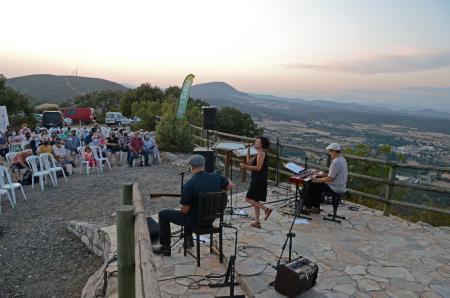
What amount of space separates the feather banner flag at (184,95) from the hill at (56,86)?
66484mm

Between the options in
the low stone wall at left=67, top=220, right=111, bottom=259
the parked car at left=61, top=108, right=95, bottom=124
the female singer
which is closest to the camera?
the low stone wall at left=67, top=220, right=111, bottom=259

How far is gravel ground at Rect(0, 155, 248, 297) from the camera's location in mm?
4734

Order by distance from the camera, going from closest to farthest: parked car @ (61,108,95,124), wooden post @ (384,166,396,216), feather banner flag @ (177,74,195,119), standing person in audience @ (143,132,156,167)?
1. wooden post @ (384,166,396,216)
2. standing person in audience @ (143,132,156,167)
3. feather banner flag @ (177,74,195,119)
4. parked car @ (61,108,95,124)

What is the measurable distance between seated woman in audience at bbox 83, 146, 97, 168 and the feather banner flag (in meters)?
4.43

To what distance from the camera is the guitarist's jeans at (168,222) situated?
13.2 feet

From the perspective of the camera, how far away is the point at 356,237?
516 cm

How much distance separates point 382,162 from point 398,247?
1761 mm

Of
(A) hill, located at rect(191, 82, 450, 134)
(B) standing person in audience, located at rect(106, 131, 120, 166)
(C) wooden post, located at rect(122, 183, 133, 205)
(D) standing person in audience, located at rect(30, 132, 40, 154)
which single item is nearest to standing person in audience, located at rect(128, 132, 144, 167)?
(B) standing person in audience, located at rect(106, 131, 120, 166)

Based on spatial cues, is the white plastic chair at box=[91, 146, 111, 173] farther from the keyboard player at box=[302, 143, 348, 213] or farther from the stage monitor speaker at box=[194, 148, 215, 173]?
the keyboard player at box=[302, 143, 348, 213]

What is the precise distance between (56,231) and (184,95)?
31.6 feet

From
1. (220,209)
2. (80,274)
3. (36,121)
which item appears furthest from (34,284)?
(36,121)

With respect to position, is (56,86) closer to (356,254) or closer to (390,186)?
(390,186)

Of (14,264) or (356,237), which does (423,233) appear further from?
(14,264)

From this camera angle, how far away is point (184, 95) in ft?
49.0
